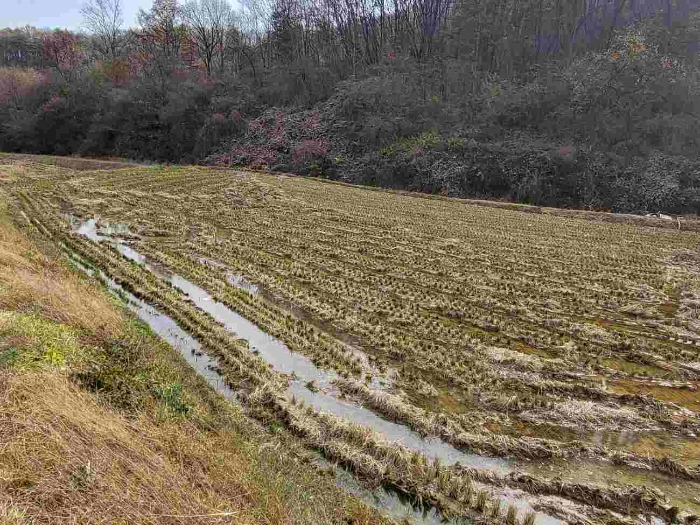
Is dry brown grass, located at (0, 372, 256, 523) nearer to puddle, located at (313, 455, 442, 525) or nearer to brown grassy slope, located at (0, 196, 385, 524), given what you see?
brown grassy slope, located at (0, 196, 385, 524)

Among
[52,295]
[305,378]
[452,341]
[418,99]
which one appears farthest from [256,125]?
[305,378]

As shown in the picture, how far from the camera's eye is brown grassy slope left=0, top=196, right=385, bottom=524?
147 inches

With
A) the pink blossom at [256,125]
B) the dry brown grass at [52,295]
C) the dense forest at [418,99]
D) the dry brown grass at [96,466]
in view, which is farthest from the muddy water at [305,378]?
the pink blossom at [256,125]

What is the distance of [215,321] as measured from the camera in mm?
9094

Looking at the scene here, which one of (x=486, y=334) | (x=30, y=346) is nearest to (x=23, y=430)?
(x=30, y=346)

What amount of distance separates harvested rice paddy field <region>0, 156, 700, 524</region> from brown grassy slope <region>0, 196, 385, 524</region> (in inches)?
28.9

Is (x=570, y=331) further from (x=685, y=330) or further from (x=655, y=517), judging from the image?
(x=655, y=517)

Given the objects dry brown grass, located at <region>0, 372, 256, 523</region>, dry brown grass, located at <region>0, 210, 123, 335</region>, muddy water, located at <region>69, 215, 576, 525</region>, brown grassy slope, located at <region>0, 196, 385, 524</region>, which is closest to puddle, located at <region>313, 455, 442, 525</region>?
muddy water, located at <region>69, 215, 576, 525</region>


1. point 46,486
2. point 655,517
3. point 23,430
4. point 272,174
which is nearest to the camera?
point 46,486

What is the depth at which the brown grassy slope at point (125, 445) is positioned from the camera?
373cm

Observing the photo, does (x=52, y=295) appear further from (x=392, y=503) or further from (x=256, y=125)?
(x=256, y=125)

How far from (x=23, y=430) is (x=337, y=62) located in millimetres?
46726

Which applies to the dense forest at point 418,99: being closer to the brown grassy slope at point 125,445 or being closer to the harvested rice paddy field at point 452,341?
the harvested rice paddy field at point 452,341

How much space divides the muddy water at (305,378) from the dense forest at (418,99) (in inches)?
834
